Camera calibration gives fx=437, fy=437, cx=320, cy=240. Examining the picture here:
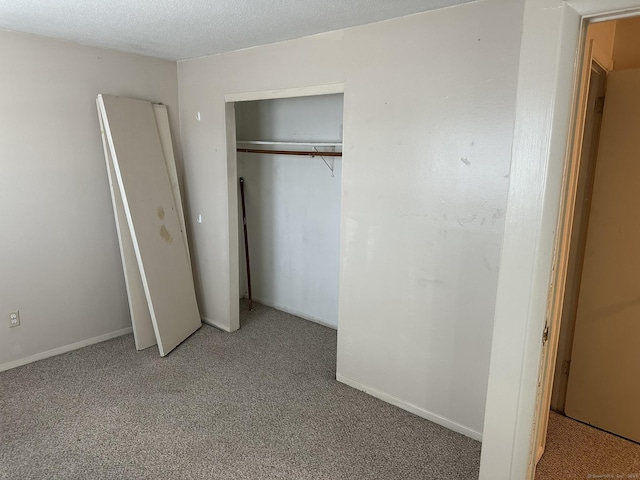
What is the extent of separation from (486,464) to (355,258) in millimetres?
1427

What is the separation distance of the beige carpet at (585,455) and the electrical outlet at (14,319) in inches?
135

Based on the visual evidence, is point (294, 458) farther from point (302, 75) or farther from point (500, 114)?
point (302, 75)

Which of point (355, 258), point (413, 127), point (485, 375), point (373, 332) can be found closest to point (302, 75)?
point (413, 127)

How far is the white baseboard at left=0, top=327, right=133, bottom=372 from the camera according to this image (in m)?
3.11

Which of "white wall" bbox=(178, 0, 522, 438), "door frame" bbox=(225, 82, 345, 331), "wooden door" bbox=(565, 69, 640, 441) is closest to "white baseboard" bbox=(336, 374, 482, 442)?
"white wall" bbox=(178, 0, 522, 438)

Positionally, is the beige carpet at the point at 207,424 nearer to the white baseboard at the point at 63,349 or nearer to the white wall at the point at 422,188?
the white baseboard at the point at 63,349

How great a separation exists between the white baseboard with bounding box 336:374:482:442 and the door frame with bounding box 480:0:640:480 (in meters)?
0.85

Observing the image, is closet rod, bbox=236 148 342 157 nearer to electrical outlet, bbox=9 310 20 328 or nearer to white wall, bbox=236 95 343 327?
white wall, bbox=236 95 343 327

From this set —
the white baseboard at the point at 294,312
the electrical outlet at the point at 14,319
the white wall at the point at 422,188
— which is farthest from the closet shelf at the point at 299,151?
the electrical outlet at the point at 14,319

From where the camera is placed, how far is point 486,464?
1654 mm

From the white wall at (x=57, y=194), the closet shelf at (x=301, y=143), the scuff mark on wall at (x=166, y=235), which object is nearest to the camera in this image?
the white wall at (x=57, y=194)

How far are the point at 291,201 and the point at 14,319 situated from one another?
236 centimetres

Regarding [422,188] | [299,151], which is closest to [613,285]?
[422,188]

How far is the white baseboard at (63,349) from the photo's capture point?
3.11 meters
